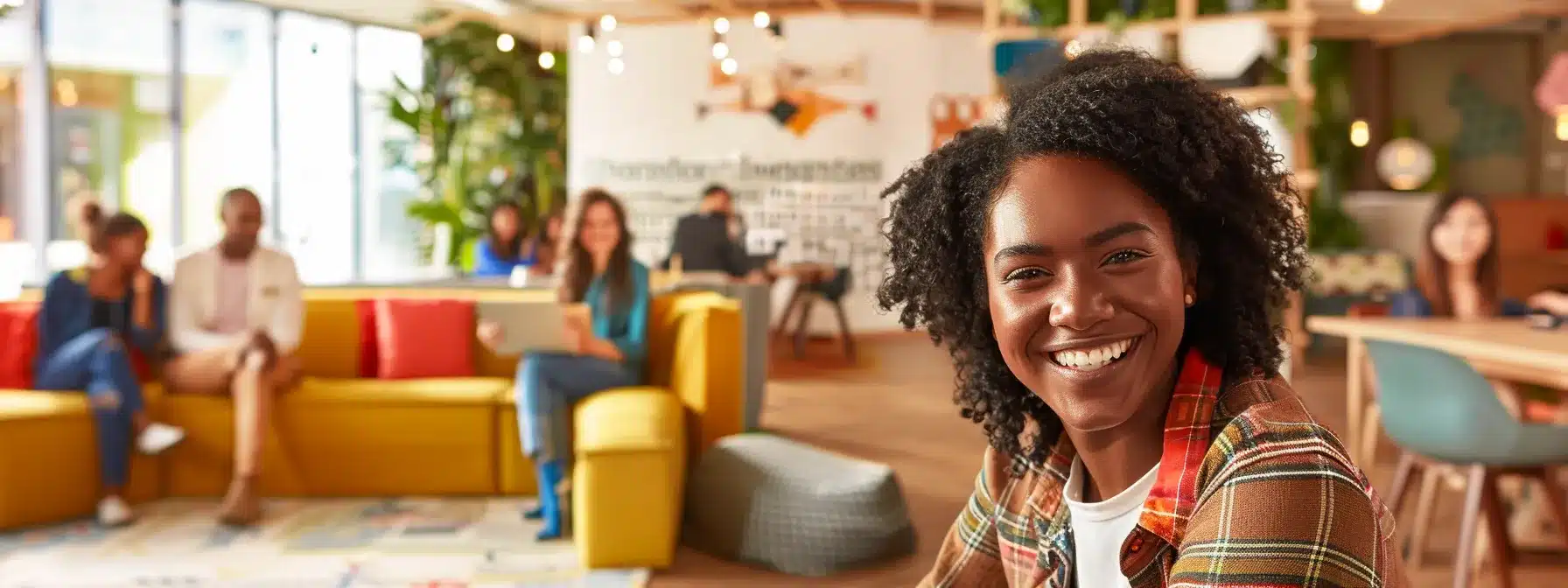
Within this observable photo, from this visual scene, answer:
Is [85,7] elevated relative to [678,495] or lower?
elevated

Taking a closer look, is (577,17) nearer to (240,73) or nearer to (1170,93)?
(240,73)

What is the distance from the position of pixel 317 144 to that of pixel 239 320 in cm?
545

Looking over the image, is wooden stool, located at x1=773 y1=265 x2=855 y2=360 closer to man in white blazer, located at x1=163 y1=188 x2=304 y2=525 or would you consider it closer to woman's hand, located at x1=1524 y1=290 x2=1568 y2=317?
man in white blazer, located at x1=163 y1=188 x2=304 y2=525

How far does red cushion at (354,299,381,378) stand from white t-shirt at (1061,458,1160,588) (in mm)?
4495

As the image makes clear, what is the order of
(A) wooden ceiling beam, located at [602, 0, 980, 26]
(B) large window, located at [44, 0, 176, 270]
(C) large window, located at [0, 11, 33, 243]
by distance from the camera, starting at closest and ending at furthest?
(C) large window, located at [0, 11, 33, 243]
(B) large window, located at [44, 0, 176, 270]
(A) wooden ceiling beam, located at [602, 0, 980, 26]

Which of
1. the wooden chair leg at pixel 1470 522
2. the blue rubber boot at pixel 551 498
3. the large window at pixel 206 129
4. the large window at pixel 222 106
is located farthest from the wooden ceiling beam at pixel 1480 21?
the large window at pixel 222 106

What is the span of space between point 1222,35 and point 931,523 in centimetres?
348

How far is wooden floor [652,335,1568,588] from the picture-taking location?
3766 mm

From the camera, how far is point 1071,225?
0.94 meters

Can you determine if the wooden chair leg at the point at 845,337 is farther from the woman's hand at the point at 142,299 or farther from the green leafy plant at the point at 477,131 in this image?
the woman's hand at the point at 142,299

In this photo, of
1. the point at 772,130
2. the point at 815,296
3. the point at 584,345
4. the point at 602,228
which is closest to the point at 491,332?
the point at 584,345

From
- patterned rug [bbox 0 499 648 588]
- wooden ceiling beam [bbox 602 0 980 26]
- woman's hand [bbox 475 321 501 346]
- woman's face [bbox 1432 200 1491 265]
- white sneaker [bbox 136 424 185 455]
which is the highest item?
wooden ceiling beam [bbox 602 0 980 26]

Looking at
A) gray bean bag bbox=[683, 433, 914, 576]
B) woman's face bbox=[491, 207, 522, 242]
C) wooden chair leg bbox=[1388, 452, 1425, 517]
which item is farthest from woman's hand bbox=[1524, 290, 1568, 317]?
woman's face bbox=[491, 207, 522, 242]

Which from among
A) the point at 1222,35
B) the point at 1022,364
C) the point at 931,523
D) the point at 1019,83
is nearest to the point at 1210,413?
the point at 1022,364
